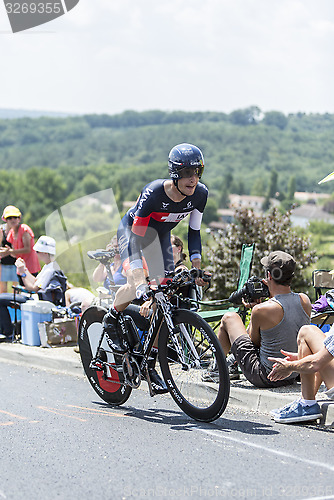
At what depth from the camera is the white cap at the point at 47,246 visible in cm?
995

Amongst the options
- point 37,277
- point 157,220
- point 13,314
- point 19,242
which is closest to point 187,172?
point 157,220

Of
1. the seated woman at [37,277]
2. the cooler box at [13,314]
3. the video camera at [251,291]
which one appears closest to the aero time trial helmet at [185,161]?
the video camera at [251,291]

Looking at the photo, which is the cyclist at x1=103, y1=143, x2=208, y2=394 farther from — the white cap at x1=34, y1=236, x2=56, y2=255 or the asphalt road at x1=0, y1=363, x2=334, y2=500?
the white cap at x1=34, y1=236, x2=56, y2=255

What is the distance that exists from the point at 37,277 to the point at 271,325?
16.6 feet

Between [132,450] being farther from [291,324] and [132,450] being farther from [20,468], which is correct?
[291,324]

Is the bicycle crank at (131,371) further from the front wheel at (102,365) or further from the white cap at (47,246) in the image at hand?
the white cap at (47,246)

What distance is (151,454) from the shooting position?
15.2 feet

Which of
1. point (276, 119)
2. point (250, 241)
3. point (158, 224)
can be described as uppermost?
point (276, 119)

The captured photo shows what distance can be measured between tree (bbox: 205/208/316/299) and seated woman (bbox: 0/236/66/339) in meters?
7.64

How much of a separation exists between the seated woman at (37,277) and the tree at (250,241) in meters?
7.64

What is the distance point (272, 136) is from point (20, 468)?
189925mm

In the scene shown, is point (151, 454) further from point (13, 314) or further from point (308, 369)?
point (13, 314)

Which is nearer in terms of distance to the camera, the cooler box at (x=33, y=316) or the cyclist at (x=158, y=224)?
the cyclist at (x=158, y=224)

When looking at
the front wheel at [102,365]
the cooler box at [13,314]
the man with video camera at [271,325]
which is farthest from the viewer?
the cooler box at [13,314]
